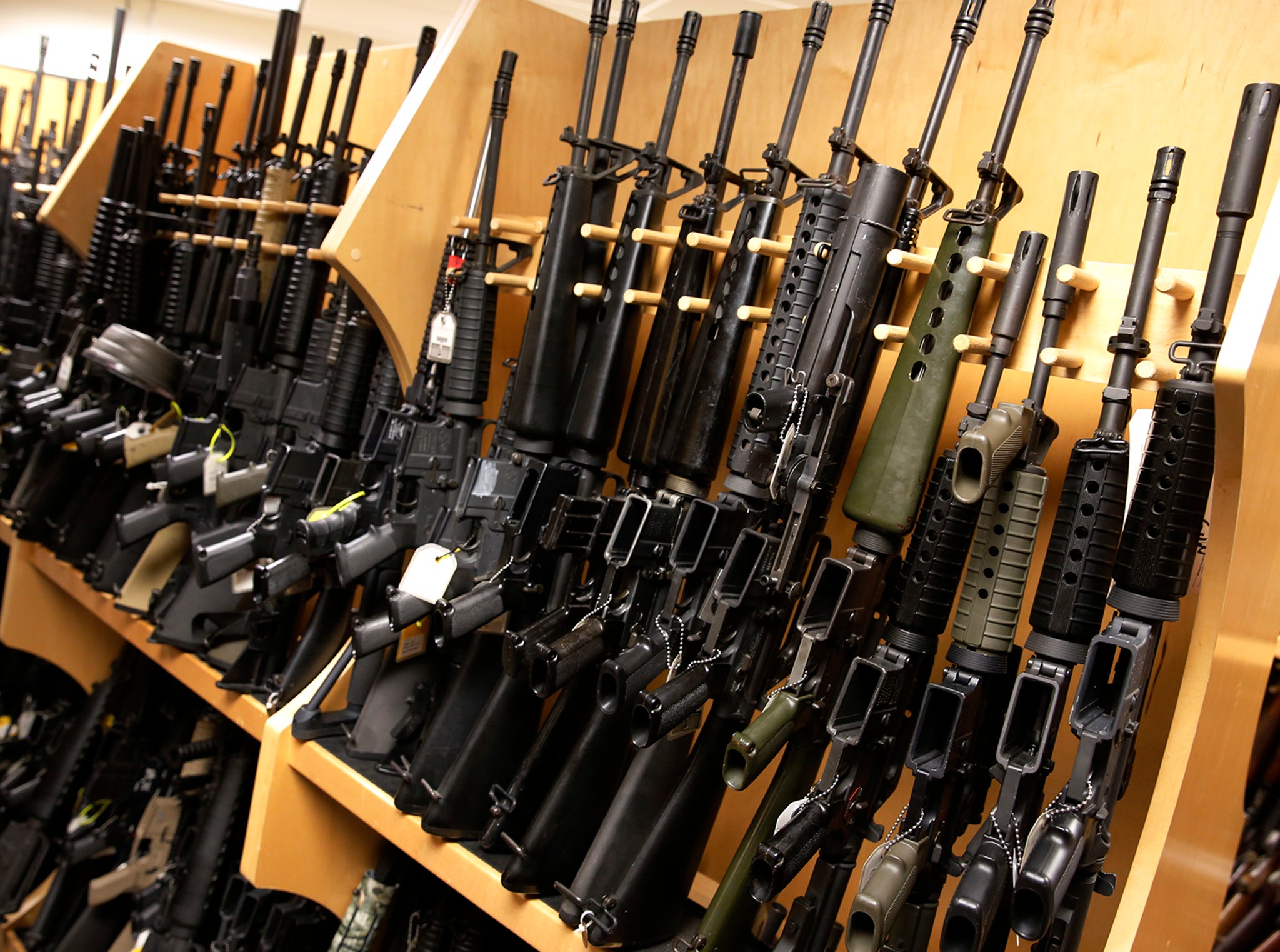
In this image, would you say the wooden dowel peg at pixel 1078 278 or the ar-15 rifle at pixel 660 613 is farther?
the ar-15 rifle at pixel 660 613

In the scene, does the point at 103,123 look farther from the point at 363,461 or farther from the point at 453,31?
the point at 363,461

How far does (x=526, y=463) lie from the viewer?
5.67 feet

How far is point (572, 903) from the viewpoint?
1.34 m

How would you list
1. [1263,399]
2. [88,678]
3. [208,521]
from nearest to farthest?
[1263,399] → [208,521] → [88,678]

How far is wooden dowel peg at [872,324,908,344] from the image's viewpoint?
4.25 feet

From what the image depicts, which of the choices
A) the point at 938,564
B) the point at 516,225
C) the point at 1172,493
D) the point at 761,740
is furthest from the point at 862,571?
the point at 516,225

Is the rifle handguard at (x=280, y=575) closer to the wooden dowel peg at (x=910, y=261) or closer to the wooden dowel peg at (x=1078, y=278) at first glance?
the wooden dowel peg at (x=910, y=261)

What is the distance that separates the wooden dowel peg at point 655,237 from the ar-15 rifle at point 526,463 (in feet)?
0.56

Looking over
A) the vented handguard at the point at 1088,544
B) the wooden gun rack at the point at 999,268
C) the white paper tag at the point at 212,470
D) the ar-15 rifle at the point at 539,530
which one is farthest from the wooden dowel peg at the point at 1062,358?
the white paper tag at the point at 212,470

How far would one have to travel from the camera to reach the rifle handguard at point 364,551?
1.78 metres

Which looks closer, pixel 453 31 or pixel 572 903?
pixel 572 903

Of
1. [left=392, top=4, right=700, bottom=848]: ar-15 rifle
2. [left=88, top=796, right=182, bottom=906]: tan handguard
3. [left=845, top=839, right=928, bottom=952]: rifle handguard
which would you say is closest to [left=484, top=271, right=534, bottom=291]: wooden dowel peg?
[left=392, top=4, right=700, bottom=848]: ar-15 rifle

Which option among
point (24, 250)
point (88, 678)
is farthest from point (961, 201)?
point (24, 250)

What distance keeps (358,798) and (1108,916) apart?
112 cm
